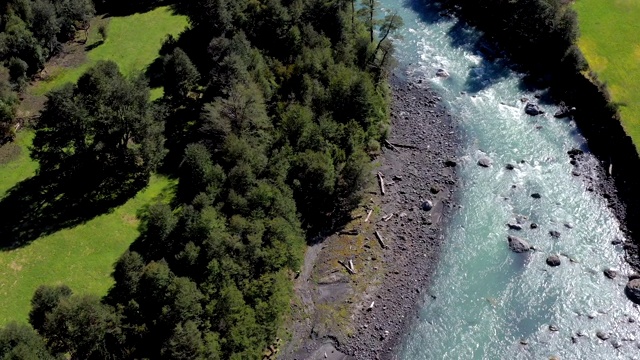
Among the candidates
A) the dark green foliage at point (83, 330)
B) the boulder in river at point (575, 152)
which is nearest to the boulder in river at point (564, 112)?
the boulder in river at point (575, 152)

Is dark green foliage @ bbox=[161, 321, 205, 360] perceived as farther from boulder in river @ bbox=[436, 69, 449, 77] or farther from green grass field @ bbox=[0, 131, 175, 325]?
boulder in river @ bbox=[436, 69, 449, 77]

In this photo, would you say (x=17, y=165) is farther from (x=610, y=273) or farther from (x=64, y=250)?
(x=610, y=273)

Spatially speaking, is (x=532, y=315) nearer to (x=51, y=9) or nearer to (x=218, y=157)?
(x=218, y=157)

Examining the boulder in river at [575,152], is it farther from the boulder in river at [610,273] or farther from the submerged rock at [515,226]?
the boulder in river at [610,273]

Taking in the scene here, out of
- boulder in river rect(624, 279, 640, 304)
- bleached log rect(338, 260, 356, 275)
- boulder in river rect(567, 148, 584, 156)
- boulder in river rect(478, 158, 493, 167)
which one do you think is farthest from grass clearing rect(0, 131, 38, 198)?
boulder in river rect(624, 279, 640, 304)

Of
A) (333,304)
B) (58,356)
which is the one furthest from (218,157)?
(58,356)

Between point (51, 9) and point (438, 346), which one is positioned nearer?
point (438, 346)

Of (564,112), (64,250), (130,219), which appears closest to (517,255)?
(564,112)
